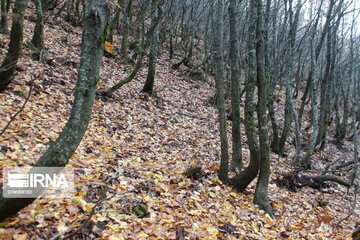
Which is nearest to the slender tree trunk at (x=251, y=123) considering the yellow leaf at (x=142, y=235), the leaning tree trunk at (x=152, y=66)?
the yellow leaf at (x=142, y=235)

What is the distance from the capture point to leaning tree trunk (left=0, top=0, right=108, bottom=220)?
338cm

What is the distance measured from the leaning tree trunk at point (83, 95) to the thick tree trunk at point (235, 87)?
3.97 m

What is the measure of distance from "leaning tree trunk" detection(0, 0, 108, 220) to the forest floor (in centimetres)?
63

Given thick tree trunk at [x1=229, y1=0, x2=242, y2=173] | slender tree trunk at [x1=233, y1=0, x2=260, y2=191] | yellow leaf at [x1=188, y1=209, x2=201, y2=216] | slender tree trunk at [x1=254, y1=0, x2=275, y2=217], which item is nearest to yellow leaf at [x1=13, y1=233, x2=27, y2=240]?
yellow leaf at [x1=188, y1=209, x2=201, y2=216]

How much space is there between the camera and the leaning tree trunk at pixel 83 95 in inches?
133

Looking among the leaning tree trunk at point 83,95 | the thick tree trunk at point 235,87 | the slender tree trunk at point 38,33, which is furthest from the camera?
the slender tree trunk at point 38,33

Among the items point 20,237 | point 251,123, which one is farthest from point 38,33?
point 20,237

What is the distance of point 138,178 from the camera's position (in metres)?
5.59

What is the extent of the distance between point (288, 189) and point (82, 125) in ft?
20.6

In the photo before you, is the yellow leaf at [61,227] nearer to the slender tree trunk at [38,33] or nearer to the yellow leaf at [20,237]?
the yellow leaf at [20,237]

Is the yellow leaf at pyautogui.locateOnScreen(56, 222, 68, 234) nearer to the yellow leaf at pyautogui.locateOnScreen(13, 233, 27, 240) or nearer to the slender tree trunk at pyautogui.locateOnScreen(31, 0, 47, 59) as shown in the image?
the yellow leaf at pyautogui.locateOnScreen(13, 233, 27, 240)

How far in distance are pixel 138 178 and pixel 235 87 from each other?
303cm

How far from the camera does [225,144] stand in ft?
21.6

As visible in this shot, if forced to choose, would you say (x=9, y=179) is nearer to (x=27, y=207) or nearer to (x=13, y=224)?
(x=27, y=207)
